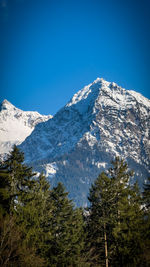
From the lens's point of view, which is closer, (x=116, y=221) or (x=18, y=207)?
(x=18, y=207)

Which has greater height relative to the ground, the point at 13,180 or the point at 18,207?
the point at 13,180

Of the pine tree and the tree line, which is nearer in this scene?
the pine tree

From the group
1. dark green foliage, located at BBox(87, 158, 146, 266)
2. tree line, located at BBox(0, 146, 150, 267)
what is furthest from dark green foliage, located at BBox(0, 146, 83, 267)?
dark green foliage, located at BBox(87, 158, 146, 266)

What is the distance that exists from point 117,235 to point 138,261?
8.29 ft

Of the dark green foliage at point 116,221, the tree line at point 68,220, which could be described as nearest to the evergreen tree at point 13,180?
the tree line at point 68,220

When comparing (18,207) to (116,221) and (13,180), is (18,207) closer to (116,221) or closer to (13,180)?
(13,180)

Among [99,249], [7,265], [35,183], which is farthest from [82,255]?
[7,265]

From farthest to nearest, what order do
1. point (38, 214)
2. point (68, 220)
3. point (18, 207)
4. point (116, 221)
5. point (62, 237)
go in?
point (68, 220) < point (62, 237) < point (116, 221) < point (38, 214) < point (18, 207)

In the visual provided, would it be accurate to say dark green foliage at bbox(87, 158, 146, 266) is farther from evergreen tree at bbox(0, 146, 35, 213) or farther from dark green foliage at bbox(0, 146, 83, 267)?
evergreen tree at bbox(0, 146, 35, 213)

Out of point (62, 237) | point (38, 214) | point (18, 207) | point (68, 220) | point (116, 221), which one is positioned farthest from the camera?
point (68, 220)

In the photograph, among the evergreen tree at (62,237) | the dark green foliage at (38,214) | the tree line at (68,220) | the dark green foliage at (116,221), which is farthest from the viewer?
the evergreen tree at (62,237)

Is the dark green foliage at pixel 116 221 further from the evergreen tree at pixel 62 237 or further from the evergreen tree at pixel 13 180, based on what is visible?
the evergreen tree at pixel 13 180

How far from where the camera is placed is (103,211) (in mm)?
25453

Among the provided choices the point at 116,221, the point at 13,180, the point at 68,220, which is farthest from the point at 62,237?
the point at 13,180
